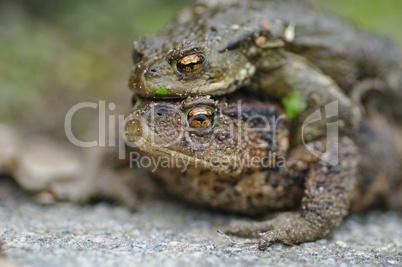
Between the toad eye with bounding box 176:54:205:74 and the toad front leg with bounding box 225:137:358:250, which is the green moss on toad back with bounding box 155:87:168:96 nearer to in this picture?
the toad eye with bounding box 176:54:205:74

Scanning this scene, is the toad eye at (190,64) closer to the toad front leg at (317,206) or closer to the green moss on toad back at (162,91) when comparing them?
the green moss on toad back at (162,91)

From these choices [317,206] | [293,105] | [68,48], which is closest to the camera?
[317,206]

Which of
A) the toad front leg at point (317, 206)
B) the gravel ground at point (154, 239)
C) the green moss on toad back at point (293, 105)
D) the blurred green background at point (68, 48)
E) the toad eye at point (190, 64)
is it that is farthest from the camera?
the blurred green background at point (68, 48)

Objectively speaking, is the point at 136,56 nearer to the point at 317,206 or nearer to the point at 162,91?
the point at 162,91

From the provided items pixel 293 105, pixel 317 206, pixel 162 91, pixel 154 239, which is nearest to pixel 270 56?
pixel 293 105

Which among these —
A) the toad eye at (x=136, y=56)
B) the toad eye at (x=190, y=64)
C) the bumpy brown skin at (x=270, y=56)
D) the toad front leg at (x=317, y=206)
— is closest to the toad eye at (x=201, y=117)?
the bumpy brown skin at (x=270, y=56)

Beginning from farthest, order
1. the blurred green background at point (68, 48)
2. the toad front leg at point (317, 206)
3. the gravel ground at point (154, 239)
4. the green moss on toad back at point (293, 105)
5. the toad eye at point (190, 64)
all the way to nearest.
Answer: the blurred green background at point (68, 48)
the green moss on toad back at point (293, 105)
the toad front leg at point (317, 206)
the toad eye at point (190, 64)
the gravel ground at point (154, 239)
